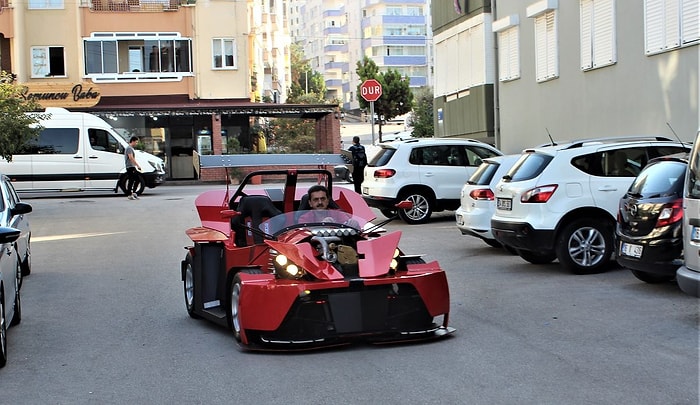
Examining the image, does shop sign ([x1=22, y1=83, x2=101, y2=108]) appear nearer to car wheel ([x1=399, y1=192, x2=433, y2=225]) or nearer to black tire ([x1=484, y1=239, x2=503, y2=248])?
car wheel ([x1=399, y1=192, x2=433, y2=225])

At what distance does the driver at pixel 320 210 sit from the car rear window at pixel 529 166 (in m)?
3.88

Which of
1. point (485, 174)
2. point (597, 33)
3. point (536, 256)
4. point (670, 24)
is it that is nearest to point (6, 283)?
point (536, 256)

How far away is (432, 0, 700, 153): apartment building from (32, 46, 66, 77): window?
62.2 ft

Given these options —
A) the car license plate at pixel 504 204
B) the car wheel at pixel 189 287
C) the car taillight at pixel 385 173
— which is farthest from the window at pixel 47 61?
the car wheel at pixel 189 287

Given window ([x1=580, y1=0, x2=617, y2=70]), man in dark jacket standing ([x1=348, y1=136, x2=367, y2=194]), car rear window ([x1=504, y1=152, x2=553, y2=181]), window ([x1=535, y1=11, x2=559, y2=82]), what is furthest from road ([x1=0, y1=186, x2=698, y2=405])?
man in dark jacket standing ([x1=348, y1=136, x2=367, y2=194])

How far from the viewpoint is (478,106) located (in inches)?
1169

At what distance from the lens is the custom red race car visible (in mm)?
7836

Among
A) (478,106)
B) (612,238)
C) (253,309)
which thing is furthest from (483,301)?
(478,106)

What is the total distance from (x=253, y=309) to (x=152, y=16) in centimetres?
3877

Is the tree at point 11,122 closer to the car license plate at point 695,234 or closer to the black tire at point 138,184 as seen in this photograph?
the black tire at point 138,184

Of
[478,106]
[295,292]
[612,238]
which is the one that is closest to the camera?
[295,292]

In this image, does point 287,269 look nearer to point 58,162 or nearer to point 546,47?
point 546,47

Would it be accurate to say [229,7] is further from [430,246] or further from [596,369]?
[596,369]

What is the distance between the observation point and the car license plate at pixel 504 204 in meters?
12.8
